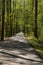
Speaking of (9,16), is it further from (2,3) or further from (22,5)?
(22,5)

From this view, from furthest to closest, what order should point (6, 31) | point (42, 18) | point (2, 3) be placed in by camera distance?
1. point (6, 31)
2. point (42, 18)
3. point (2, 3)

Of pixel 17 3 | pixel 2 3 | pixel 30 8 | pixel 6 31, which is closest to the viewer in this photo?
pixel 2 3

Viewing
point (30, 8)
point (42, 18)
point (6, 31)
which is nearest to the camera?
point (42, 18)

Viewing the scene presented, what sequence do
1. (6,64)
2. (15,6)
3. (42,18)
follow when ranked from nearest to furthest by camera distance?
(6,64)
(42,18)
(15,6)

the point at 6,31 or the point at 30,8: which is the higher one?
the point at 30,8

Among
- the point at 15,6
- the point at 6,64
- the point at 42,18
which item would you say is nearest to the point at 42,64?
the point at 6,64

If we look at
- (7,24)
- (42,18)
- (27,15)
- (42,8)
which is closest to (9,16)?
(7,24)

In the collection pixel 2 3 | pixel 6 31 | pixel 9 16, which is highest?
pixel 2 3

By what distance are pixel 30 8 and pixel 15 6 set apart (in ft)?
28.2

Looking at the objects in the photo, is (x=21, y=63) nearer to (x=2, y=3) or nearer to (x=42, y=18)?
(x=2, y=3)

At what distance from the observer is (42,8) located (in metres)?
42.0

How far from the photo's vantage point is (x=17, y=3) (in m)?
61.1

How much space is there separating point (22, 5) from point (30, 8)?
15.0 metres

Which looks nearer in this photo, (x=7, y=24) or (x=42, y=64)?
(x=42, y=64)
